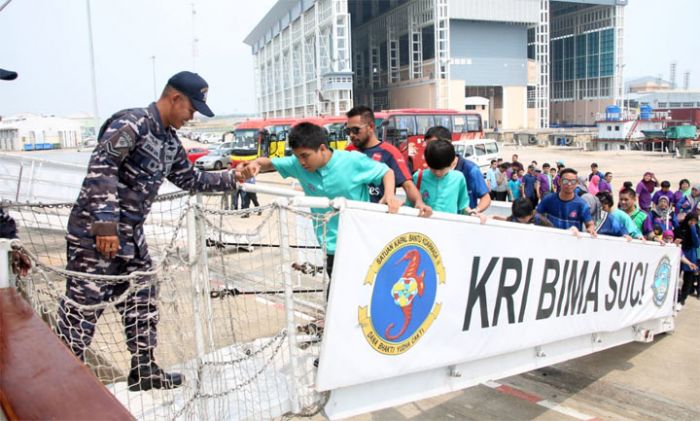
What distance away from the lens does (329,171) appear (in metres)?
3.26

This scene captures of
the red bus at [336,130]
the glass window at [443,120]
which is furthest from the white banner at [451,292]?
the red bus at [336,130]

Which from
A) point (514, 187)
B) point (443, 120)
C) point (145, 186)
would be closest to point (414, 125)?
point (443, 120)

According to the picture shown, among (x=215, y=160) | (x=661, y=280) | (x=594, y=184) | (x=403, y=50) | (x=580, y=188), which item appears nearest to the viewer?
(x=661, y=280)

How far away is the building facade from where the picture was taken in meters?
56.9

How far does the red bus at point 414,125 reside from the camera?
84.9 ft

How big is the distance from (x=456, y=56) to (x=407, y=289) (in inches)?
2343

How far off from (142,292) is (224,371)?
0.62 metres

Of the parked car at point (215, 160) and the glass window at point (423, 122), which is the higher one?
the glass window at point (423, 122)

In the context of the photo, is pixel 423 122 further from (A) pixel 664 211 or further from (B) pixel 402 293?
(B) pixel 402 293

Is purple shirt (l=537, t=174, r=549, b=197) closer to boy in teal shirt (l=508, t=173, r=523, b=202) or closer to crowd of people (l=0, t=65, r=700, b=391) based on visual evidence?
boy in teal shirt (l=508, t=173, r=523, b=202)

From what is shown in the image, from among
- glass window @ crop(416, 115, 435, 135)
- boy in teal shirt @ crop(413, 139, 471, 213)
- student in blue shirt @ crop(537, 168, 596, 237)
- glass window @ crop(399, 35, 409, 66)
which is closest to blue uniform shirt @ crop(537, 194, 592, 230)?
student in blue shirt @ crop(537, 168, 596, 237)

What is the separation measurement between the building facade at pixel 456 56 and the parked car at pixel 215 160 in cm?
2489

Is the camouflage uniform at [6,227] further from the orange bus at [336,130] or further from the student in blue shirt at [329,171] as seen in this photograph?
the orange bus at [336,130]

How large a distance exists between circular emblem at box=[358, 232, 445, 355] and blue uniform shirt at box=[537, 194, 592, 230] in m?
2.36
